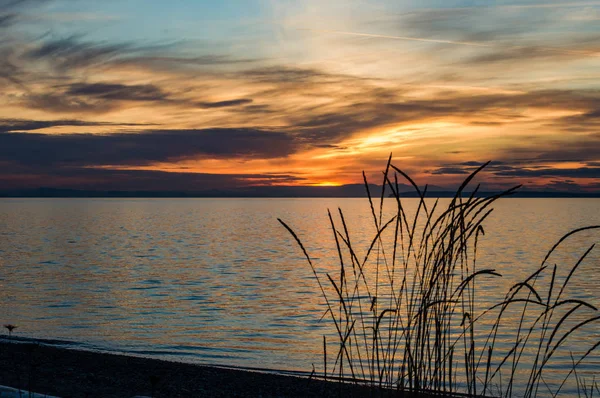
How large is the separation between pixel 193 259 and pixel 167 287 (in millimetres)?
13682

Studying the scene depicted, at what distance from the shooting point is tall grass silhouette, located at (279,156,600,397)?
3727 millimetres

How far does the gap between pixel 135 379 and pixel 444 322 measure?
941 cm

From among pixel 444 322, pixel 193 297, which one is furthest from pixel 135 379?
pixel 193 297

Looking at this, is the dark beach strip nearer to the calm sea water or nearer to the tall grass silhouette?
the tall grass silhouette

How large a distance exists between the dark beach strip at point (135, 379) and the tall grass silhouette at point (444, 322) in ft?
4.25

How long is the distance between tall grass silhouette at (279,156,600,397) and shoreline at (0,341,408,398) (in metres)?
1.39

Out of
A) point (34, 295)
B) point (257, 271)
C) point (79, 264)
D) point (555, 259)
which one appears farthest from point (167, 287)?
point (555, 259)

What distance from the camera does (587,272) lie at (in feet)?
111

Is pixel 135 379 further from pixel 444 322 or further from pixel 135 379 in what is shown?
pixel 444 322

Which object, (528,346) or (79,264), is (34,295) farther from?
(528,346)

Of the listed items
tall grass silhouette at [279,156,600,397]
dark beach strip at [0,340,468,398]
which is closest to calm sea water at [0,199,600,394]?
tall grass silhouette at [279,156,600,397]

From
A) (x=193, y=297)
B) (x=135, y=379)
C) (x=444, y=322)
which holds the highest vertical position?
(x=444, y=322)

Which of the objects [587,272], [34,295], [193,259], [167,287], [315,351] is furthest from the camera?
[193,259]

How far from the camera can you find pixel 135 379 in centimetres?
1207
